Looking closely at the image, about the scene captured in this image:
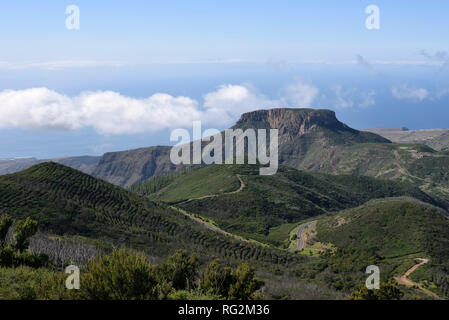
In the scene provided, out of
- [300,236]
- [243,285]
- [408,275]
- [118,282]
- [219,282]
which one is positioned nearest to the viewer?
[118,282]

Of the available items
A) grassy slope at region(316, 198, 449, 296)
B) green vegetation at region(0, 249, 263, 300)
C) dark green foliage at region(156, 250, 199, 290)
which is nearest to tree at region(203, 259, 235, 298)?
green vegetation at region(0, 249, 263, 300)

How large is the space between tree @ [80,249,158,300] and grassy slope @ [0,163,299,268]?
111 ft

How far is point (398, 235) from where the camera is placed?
73.4 meters

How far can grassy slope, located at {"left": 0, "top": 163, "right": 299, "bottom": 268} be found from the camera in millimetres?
62438

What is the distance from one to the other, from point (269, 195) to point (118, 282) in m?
101

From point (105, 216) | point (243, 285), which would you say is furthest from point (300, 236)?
point (243, 285)

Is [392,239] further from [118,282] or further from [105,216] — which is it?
[118,282]

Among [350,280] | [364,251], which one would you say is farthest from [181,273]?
[364,251]

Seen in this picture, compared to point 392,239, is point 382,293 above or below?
above

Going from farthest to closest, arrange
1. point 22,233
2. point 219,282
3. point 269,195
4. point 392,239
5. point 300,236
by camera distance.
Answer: point 269,195
point 300,236
point 392,239
point 22,233
point 219,282

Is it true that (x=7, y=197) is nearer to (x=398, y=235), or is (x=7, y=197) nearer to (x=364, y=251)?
(x=364, y=251)

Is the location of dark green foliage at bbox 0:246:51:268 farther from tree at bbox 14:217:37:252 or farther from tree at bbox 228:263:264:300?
tree at bbox 228:263:264:300

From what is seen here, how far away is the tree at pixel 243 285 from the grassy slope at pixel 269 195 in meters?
57.1

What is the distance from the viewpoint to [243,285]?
1188 inches
